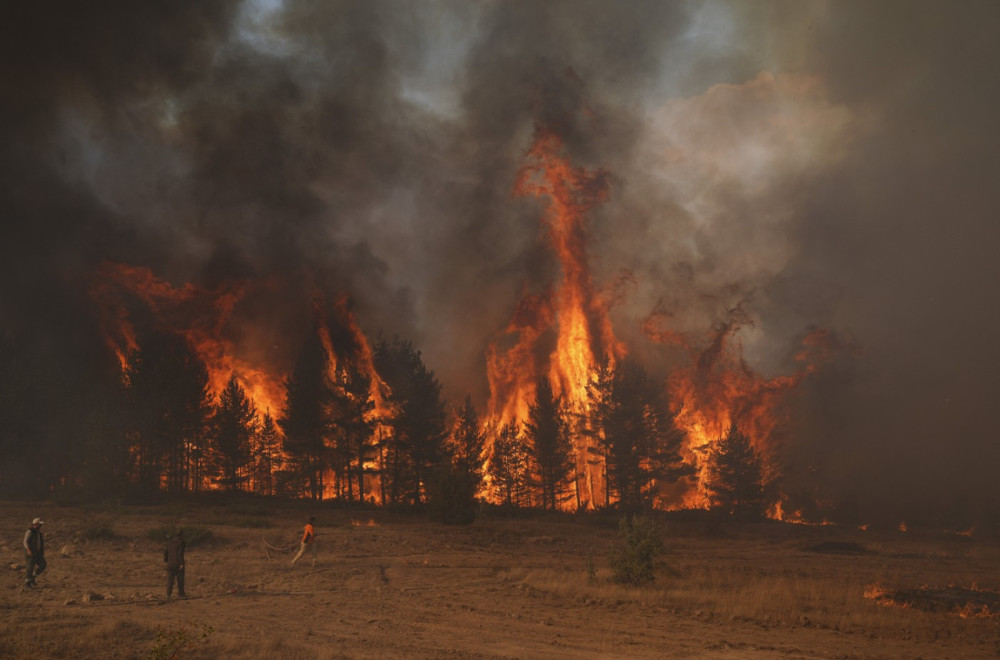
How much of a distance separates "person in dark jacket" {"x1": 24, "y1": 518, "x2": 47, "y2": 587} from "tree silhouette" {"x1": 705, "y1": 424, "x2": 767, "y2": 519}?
51.9m

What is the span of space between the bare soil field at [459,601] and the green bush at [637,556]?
1.83 ft

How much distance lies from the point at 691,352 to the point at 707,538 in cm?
3797

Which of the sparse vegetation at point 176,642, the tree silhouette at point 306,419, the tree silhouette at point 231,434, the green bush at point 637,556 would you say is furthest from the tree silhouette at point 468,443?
the sparse vegetation at point 176,642

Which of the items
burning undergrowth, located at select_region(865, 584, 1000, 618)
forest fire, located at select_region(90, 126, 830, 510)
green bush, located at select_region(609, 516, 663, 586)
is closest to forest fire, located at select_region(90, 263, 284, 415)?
forest fire, located at select_region(90, 126, 830, 510)

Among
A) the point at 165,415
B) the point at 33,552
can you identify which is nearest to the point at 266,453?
the point at 165,415

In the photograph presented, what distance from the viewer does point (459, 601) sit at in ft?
67.7

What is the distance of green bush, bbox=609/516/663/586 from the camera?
23.3m

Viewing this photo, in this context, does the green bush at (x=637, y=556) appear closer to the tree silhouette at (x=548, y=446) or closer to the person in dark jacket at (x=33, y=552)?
the person in dark jacket at (x=33, y=552)

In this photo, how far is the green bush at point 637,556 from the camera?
2328 centimetres

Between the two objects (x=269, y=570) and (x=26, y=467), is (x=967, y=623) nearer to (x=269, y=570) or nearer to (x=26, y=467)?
(x=269, y=570)

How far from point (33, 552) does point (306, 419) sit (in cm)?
3976

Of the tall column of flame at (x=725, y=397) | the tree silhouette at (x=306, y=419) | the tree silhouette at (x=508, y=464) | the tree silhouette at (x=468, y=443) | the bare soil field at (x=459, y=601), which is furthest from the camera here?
the tall column of flame at (x=725, y=397)

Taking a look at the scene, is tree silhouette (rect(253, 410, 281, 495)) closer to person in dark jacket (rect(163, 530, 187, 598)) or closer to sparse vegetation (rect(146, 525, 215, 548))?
sparse vegetation (rect(146, 525, 215, 548))

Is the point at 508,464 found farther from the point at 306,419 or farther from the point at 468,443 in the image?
the point at 306,419
